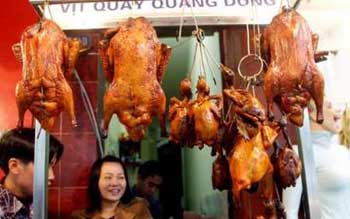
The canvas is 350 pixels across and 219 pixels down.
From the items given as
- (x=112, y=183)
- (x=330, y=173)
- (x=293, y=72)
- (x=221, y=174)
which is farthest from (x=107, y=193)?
(x=293, y=72)

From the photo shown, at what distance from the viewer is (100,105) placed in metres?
2.51

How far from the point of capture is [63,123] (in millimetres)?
2471

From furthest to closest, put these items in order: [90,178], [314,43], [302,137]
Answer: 1. [90,178]
2. [302,137]
3. [314,43]

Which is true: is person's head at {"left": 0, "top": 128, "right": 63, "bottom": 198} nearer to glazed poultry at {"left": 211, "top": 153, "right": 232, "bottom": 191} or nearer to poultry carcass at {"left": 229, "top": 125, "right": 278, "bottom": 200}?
glazed poultry at {"left": 211, "top": 153, "right": 232, "bottom": 191}

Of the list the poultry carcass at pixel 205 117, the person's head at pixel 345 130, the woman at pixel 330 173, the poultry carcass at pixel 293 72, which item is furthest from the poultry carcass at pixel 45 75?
the person's head at pixel 345 130

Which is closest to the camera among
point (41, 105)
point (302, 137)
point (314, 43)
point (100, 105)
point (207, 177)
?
point (41, 105)

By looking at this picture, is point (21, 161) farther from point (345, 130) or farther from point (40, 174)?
point (345, 130)

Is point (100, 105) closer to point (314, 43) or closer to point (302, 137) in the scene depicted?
point (302, 137)

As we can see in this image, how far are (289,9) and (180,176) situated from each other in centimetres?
175

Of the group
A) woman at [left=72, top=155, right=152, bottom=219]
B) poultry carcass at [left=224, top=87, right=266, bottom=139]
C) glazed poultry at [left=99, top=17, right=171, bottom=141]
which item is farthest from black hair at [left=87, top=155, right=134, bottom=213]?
poultry carcass at [left=224, top=87, right=266, bottom=139]

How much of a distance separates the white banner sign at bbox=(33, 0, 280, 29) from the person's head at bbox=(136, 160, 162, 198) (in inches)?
49.2

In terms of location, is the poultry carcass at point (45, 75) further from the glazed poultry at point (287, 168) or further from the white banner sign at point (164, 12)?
the glazed poultry at point (287, 168)

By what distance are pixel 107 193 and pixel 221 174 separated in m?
0.92

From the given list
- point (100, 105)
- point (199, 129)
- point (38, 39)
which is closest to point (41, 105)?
point (38, 39)
